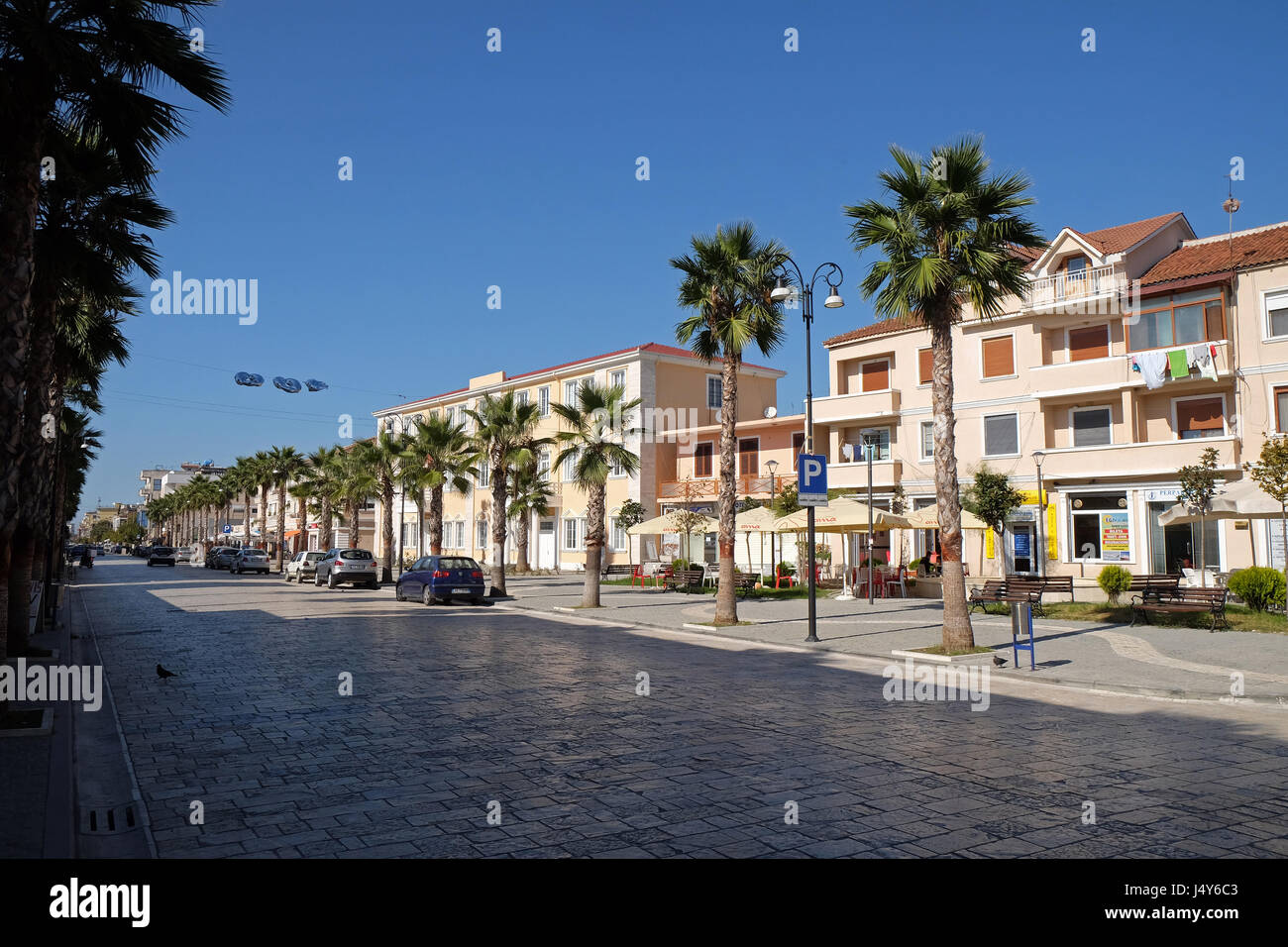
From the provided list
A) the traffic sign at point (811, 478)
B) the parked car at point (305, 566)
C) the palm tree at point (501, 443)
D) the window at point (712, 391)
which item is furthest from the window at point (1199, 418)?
the parked car at point (305, 566)

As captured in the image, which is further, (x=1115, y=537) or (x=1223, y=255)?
(x=1115, y=537)

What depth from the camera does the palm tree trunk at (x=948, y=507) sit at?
48.8 ft

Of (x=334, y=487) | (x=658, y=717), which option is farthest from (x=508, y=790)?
(x=334, y=487)

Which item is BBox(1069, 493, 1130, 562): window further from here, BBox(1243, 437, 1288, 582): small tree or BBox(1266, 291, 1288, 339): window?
BBox(1243, 437, 1288, 582): small tree

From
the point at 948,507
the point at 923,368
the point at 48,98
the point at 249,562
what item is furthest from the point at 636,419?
the point at 48,98

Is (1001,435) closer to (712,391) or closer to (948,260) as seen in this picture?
(712,391)

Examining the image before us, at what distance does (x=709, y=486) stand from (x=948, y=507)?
103ft

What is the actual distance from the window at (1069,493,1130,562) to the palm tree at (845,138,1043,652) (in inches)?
820

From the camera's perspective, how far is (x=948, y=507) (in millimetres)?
14922

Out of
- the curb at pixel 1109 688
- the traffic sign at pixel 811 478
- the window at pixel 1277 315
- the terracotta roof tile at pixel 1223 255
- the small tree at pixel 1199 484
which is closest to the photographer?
the curb at pixel 1109 688

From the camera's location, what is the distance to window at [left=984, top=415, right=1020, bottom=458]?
118 feet

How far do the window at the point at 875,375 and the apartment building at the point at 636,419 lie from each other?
309 inches

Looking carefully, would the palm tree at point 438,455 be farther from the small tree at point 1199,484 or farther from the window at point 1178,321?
the window at point 1178,321
